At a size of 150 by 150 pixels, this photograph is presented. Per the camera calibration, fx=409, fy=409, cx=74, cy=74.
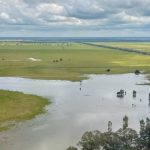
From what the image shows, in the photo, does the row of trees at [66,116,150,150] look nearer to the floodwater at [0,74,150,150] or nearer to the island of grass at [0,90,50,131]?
the floodwater at [0,74,150,150]

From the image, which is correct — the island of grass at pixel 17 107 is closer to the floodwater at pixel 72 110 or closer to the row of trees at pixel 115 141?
the floodwater at pixel 72 110

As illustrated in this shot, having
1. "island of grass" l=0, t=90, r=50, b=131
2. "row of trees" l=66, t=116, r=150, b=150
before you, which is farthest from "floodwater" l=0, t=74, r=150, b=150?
"row of trees" l=66, t=116, r=150, b=150

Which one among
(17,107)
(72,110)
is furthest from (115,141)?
(17,107)

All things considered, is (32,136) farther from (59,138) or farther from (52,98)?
(52,98)

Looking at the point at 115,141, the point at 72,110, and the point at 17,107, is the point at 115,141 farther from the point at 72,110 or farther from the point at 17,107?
the point at 17,107

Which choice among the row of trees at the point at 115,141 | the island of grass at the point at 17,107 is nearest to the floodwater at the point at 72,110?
the island of grass at the point at 17,107
